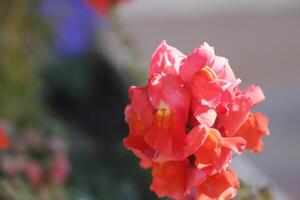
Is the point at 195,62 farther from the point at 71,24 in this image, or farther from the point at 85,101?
the point at 71,24

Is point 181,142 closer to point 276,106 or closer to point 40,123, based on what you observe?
point 40,123

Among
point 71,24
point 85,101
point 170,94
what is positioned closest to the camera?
point 170,94

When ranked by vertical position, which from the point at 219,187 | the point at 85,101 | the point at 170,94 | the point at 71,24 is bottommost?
the point at 85,101

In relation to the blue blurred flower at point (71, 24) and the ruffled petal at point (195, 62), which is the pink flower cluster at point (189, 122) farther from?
the blue blurred flower at point (71, 24)

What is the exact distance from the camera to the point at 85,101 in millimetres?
3197

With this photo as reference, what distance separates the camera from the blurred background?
6.38 feet

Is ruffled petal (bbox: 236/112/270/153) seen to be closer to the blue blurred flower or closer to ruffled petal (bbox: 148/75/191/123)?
ruffled petal (bbox: 148/75/191/123)

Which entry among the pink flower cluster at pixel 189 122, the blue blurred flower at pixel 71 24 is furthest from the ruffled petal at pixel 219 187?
the blue blurred flower at pixel 71 24

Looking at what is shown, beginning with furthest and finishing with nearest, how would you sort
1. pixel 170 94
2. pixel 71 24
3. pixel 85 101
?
1. pixel 71 24
2. pixel 85 101
3. pixel 170 94

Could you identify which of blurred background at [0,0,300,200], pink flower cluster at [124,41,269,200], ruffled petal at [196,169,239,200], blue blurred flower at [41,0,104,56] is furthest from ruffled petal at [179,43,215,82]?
blue blurred flower at [41,0,104,56]

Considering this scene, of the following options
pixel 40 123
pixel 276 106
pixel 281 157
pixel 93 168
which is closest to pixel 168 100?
pixel 93 168

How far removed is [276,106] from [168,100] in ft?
10.1

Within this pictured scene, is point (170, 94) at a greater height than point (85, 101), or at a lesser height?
greater

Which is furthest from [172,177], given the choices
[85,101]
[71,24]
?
[71,24]
